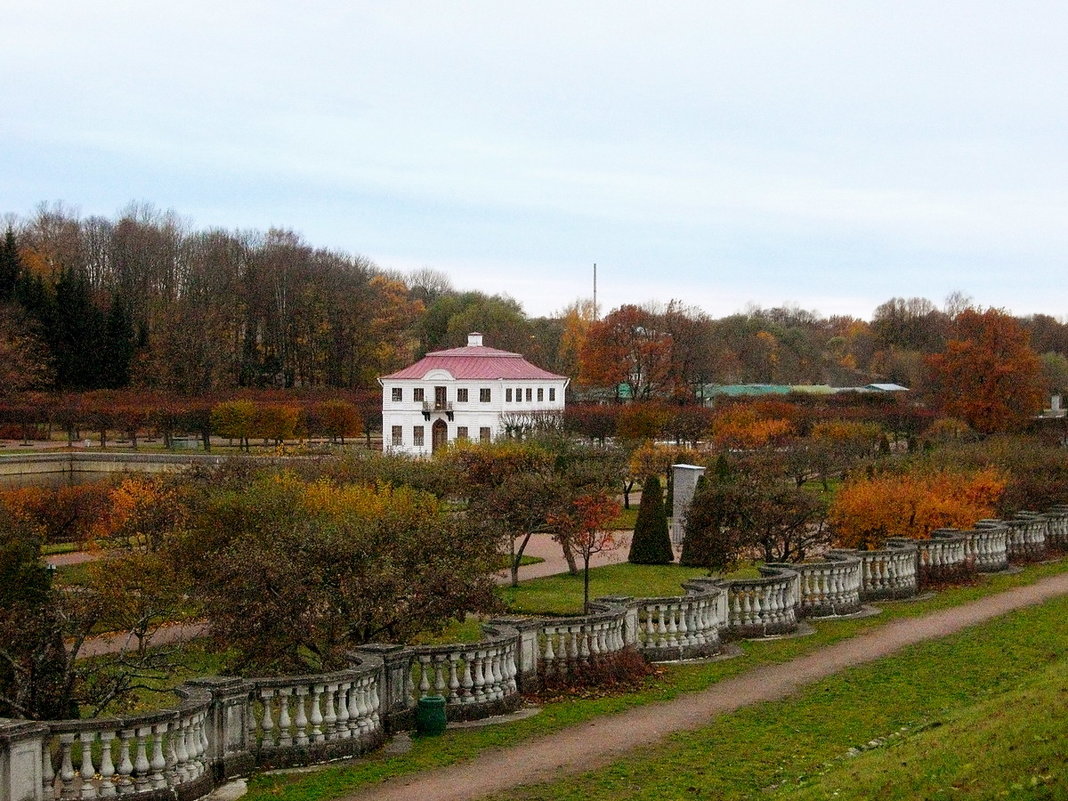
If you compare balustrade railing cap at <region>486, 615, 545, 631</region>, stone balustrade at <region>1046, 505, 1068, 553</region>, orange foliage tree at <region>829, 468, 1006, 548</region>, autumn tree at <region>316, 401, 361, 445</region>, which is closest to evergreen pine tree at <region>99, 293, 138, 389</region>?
autumn tree at <region>316, 401, 361, 445</region>

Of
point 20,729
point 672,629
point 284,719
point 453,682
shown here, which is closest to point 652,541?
point 672,629

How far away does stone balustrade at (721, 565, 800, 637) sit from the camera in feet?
65.5

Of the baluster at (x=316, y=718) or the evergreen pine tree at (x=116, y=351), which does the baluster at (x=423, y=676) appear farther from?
the evergreen pine tree at (x=116, y=351)

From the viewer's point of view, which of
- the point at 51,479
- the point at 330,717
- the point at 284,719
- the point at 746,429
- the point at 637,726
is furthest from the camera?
the point at 746,429

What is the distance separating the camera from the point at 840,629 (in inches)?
801

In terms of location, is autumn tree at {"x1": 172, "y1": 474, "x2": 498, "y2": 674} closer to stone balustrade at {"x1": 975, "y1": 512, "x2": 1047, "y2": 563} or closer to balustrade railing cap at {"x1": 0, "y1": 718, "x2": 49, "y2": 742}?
balustrade railing cap at {"x1": 0, "y1": 718, "x2": 49, "y2": 742}

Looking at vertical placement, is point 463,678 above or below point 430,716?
above

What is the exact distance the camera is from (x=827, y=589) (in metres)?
21.7

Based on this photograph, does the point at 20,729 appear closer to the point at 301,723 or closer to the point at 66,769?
the point at 66,769

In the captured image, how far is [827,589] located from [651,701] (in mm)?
6992

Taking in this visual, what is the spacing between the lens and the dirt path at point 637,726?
1212 centimetres

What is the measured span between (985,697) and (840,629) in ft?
19.6

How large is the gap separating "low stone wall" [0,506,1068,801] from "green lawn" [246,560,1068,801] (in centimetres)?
42

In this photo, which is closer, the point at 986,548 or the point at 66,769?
the point at 66,769
